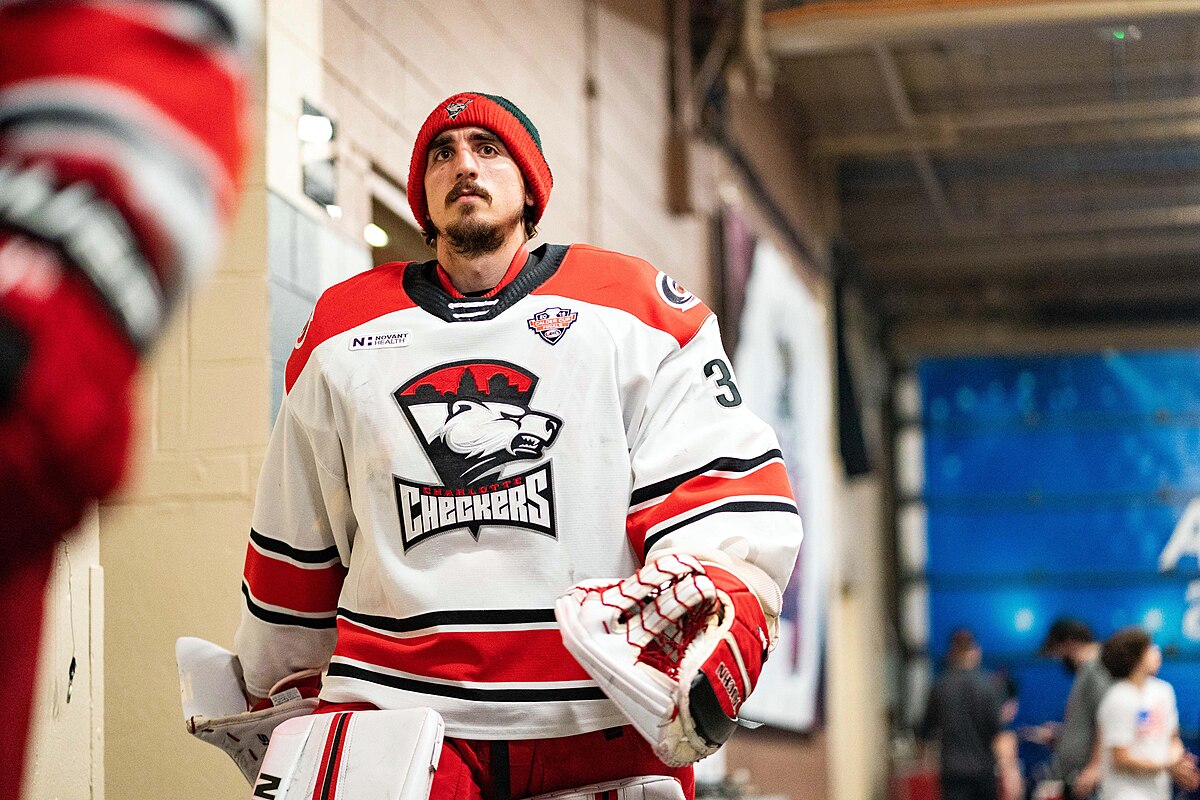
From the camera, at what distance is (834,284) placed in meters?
13.2

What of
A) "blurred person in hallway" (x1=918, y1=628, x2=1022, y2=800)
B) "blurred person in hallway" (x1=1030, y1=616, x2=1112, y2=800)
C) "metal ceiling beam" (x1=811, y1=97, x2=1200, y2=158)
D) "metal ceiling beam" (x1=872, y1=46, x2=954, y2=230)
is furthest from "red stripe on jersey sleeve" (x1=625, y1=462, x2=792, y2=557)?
"metal ceiling beam" (x1=811, y1=97, x2=1200, y2=158)

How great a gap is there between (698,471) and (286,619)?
0.73 m

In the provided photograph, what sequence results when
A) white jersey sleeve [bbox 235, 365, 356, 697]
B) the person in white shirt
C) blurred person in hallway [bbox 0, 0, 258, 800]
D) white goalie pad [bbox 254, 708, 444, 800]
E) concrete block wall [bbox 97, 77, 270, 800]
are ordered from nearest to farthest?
blurred person in hallway [bbox 0, 0, 258, 800] → white goalie pad [bbox 254, 708, 444, 800] → white jersey sleeve [bbox 235, 365, 356, 697] → concrete block wall [bbox 97, 77, 270, 800] → the person in white shirt

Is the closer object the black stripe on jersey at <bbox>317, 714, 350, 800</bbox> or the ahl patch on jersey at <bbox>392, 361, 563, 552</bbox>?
the black stripe on jersey at <bbox>317, 714, 350, 800</bbox>

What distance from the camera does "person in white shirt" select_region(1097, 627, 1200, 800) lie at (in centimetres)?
710

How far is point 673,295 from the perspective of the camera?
238 cm

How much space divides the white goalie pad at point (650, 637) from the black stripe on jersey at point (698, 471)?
21cm

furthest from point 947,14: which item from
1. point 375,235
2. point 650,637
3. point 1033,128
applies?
point 650,637

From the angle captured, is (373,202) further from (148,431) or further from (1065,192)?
(1065,192)

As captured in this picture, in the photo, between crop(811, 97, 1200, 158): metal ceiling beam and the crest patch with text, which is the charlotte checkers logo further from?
crop(811, 97, 1200, 158): metal ceiling beam

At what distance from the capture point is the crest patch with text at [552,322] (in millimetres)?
2279

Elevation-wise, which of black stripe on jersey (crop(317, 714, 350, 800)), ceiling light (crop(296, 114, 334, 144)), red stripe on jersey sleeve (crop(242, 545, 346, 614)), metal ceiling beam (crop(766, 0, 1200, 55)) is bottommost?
black stripe on jersey (crop(317, 714, 350, 800))

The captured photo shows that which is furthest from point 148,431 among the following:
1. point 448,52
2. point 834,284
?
point 834,284

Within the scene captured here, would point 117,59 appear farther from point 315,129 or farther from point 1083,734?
point 1083,734
